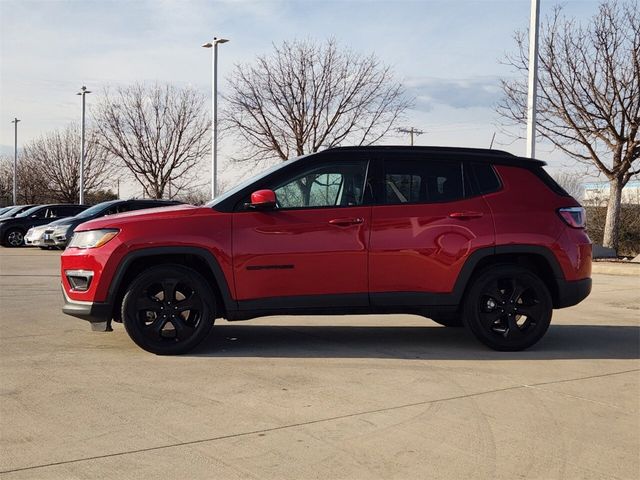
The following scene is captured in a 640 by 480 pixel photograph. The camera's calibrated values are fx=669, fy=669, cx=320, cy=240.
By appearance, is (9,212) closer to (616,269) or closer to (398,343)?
(616,269)

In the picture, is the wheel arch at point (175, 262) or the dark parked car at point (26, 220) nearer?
the wheel arch at point (175, 262)

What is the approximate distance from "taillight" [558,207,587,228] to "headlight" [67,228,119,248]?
410cm

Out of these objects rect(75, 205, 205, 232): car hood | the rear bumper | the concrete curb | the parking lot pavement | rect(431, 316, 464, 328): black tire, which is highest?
rect(75, 205, 205, 232): car hood

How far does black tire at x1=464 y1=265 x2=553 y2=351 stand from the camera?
621 centimetres

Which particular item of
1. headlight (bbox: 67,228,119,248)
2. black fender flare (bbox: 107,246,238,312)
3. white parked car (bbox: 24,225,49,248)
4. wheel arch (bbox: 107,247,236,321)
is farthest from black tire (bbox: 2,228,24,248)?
black fender flare (bbox: 107,246,238,312)

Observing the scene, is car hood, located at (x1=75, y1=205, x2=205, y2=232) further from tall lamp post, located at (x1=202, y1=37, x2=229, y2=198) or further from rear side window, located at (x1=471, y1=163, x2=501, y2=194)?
tall lamp post, located at (x1=202, y1=37, x2=229, y2=198)

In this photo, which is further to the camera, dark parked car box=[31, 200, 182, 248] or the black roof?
dark parked car box=[31, 200, 182, 248]

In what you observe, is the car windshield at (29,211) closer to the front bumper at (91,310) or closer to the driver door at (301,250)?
the front bumper at (91,310)

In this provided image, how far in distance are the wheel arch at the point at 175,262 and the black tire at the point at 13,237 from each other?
19.1m

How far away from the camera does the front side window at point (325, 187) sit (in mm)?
6035

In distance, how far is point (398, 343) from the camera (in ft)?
21.8

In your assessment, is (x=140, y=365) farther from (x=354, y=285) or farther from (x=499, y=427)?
(x=499, y=427)

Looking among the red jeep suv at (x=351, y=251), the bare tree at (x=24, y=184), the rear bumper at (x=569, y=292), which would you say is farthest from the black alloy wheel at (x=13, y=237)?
the bare tree at (x=24, y=184)

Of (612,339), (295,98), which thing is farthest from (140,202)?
(612,339)
